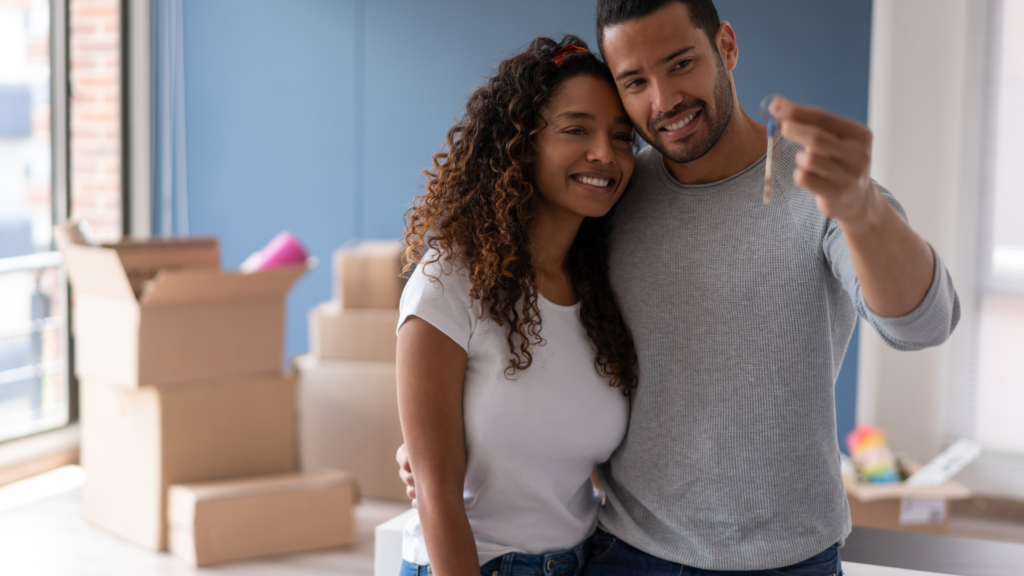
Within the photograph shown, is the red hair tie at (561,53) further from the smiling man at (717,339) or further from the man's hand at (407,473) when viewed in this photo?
Answer: the man's hand at (407,473)

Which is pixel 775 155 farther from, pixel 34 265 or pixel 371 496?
pixel 34 265

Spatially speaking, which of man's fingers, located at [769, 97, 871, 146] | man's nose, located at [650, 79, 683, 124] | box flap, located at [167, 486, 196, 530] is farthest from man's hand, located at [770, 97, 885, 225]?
box flap, located at [167, 486, 196, 530]

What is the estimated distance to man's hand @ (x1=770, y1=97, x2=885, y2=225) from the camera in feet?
3.37

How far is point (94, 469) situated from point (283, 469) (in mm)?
684

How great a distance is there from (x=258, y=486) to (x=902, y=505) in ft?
7.25

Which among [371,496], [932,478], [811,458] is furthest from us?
[371,496]

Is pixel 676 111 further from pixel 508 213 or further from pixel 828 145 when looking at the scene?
pixel 828 145

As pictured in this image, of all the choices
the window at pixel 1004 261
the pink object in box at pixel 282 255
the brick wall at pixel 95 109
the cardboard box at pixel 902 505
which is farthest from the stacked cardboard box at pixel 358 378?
the window at pixel 1004 261

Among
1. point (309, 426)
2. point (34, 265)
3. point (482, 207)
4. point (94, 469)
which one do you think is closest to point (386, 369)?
point (309, 426)

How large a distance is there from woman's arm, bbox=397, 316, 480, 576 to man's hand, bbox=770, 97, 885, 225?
60cm

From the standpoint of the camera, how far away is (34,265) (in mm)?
3945

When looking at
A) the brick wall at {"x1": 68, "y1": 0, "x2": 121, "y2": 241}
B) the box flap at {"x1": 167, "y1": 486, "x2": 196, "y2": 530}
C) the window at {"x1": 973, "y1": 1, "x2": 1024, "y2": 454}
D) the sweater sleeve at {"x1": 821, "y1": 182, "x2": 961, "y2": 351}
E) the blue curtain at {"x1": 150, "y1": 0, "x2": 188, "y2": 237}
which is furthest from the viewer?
the blue curtain at {"x1": 150, "y1": 0, "x2": 188, "y2": 237}

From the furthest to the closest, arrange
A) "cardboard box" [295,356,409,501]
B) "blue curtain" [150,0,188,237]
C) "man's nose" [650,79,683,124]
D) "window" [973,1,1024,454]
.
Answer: "blue curtain" [150,0,188,237] < "cardboard box" [295,356,409,501] < "window" [973,1,1024,454] < "man's nose" [650,79,683,124]

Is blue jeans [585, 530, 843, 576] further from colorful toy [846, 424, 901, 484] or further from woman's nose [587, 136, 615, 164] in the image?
colorful toy [846, 424, 901, 484]
